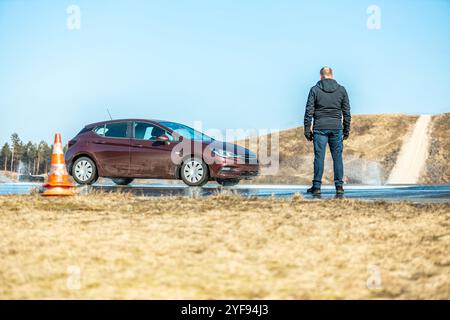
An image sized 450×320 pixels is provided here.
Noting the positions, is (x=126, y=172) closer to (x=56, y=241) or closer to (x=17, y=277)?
(x=56, y=241)

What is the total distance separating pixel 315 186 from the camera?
11.1 meters

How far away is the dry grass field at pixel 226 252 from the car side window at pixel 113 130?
6.72 m

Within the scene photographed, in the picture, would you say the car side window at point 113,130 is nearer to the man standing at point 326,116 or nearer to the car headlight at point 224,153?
the car headlight at point 224,153

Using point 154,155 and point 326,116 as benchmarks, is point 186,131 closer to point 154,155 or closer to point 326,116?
point 154,155

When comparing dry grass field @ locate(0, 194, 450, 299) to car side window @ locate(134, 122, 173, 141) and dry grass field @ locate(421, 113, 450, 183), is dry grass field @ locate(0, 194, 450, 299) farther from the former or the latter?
dry grass field @ locate(421, 113, 450, 183)

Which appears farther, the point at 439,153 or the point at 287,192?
the point at 439,153

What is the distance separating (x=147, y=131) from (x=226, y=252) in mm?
A: 9489

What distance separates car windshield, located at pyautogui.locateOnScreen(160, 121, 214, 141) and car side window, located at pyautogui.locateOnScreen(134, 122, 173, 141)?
0.67 ft

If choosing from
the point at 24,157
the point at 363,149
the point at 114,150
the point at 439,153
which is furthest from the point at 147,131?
the point at 24,157

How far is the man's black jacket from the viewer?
35.8ft

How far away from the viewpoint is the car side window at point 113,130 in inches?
573

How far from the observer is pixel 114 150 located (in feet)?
46.9
